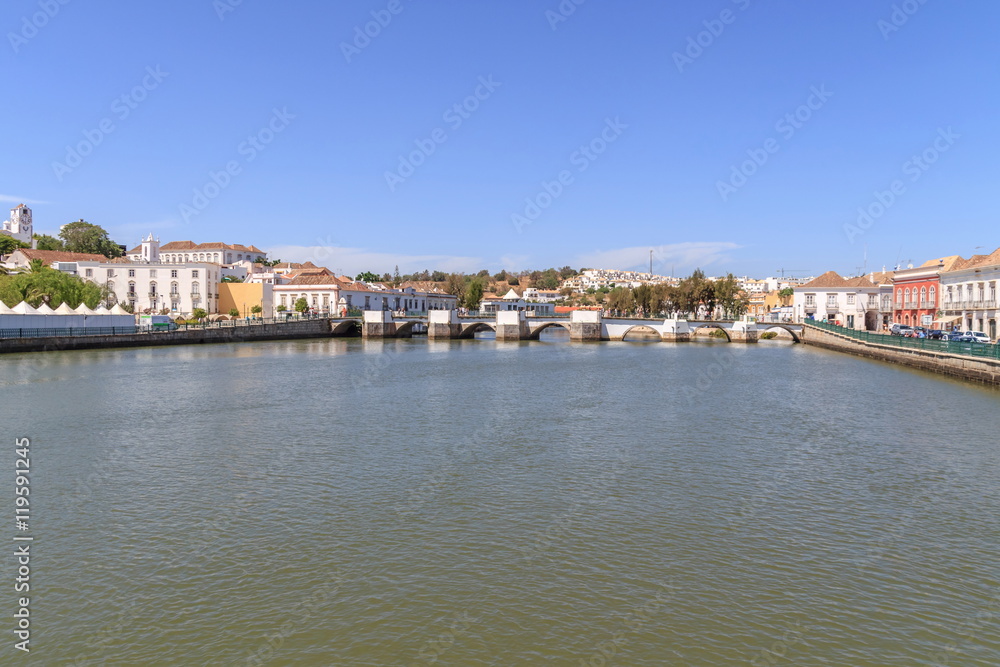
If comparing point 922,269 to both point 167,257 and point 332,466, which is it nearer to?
point 332,466

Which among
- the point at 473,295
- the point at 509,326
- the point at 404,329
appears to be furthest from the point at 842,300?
the point at 473,295

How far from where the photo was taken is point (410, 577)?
10906 millimetres

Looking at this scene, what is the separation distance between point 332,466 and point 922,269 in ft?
222

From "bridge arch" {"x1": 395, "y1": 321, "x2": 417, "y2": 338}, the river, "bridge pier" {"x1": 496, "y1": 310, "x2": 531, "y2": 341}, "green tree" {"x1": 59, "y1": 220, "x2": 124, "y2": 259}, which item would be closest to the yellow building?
"bridge arch" {"x1": 395, "y1": 321, "x2": 417, "y2": 338}

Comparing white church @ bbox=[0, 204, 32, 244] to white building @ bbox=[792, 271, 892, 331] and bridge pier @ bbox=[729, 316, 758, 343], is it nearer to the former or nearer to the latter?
bridge pier @ bbox=[729, 316, 758, 343]

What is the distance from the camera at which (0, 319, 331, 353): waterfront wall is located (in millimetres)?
51375

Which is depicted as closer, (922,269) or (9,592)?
(9,592)

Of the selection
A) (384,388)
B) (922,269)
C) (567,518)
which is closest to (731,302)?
(922,269)

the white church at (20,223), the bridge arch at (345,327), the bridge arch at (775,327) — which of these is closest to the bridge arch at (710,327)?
the bridge arch at (775,327)

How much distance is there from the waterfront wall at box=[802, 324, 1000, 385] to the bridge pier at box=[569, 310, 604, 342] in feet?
88.0

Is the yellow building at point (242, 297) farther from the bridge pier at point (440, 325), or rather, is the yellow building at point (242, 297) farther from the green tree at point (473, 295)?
the green tree at point (473, 295)

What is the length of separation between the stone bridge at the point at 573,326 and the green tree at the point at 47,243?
66195mm

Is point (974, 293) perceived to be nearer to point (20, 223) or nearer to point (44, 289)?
point (44, 289)

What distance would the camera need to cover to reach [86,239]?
409 ft
